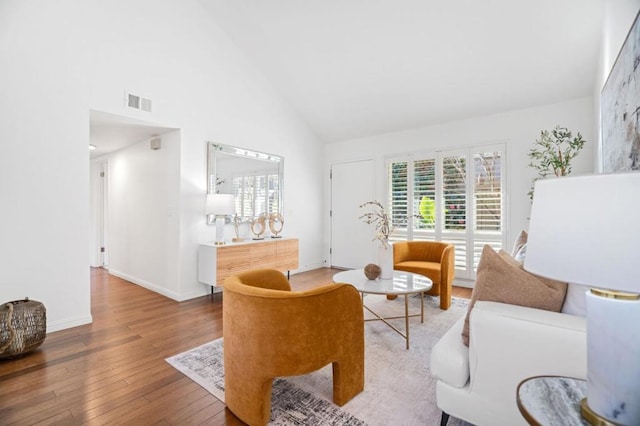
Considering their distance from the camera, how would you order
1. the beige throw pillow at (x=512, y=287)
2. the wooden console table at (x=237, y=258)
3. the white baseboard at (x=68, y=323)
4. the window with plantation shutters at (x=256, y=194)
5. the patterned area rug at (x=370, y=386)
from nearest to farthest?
the beige throw pillow at (x=512, y=287), the patterned area rug at (x=370, y=386), the white baseboard at (x=68, y=323), the wooden console table at (x=237, y=258), the window with plantation shutters at (x=256, y=194)

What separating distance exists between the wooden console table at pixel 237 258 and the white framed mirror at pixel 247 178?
659mm

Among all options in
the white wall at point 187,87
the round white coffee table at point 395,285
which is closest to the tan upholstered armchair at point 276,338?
the round white coffee table at point 395,285

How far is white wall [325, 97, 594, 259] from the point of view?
376 centimetres

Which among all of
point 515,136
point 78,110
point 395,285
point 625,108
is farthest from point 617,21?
point 78,110

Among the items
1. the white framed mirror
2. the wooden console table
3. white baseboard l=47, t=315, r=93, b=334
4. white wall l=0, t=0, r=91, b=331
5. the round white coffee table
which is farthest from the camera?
the white framed mirror

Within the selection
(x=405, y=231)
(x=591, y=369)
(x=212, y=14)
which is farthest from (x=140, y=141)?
(x=591, y=369)

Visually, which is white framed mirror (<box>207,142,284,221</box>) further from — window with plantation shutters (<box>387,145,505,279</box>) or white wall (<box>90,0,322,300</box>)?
window with plantation shutters (<box>387,145,505,279</box>)

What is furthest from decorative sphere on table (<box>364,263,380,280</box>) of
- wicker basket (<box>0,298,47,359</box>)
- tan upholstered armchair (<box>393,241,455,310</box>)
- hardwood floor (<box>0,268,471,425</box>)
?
wicker basket (<box>0,298,47,359</box>)

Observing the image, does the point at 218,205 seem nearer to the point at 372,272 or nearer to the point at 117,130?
the point at 117,130

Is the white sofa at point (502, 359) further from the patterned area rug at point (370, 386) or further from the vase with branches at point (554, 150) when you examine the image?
the vase with branches at point (554, 150)

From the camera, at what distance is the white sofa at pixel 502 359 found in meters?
1.21

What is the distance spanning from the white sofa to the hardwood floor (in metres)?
1.18

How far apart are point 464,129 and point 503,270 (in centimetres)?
372

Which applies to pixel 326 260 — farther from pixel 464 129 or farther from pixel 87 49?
pixel 87 49
